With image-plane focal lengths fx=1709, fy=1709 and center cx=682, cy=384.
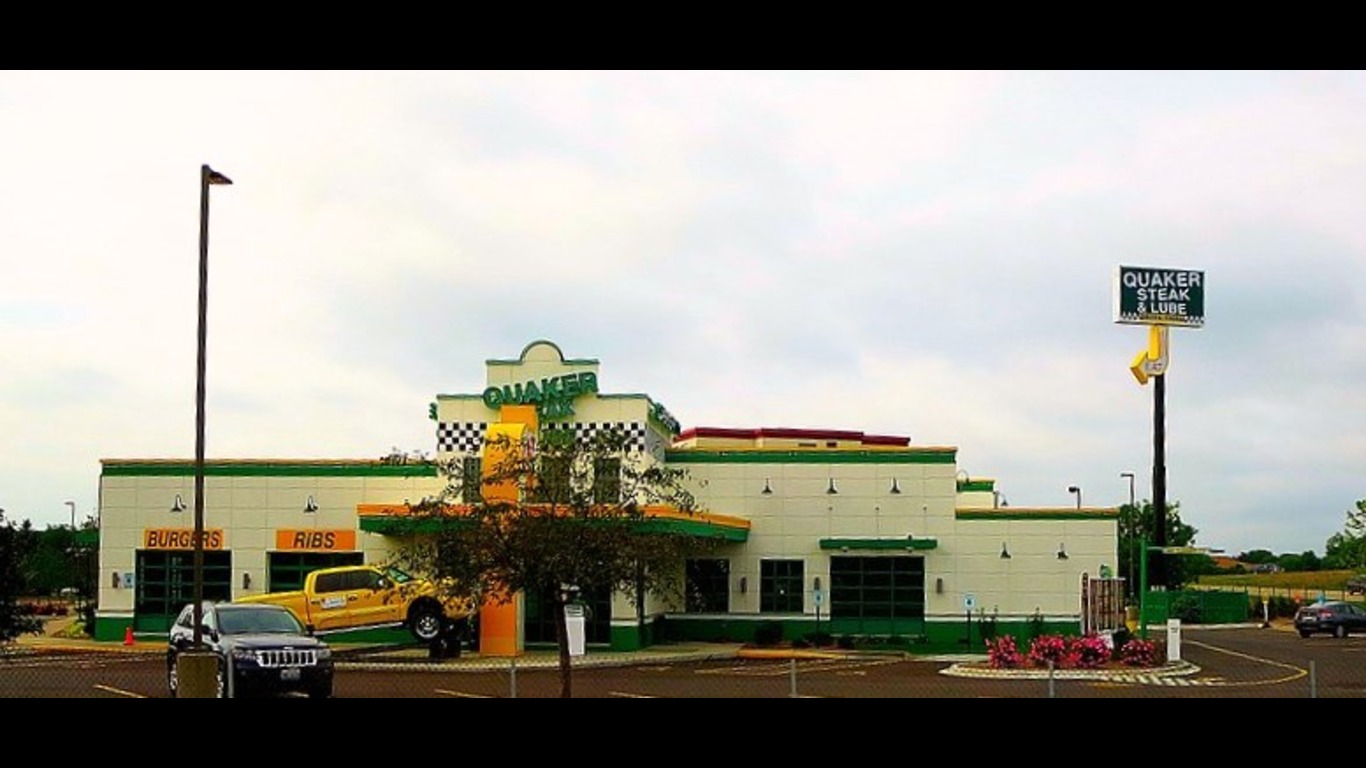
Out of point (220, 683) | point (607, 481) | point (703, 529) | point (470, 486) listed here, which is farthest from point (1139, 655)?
point (220, 683)

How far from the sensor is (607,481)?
85.1 ft

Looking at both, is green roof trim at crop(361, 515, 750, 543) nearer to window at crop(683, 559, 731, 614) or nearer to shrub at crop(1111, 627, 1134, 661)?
window at crop(683, 559, 731, 614)

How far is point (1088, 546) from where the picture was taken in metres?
42.9

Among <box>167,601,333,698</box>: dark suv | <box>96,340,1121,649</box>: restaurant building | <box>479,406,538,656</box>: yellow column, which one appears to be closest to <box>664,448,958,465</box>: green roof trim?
<box>96,340,1121,649</box>: restaurant building

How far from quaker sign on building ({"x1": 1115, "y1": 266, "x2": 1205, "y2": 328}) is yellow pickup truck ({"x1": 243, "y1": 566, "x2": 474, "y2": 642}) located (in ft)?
57.2

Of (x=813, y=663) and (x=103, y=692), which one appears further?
(x=813, y=663)

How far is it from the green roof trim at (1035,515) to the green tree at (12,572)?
87.3 feet

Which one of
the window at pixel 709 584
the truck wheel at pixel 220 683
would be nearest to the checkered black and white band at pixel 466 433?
the window at pixel 709 584

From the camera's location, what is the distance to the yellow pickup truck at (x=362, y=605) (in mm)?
35719

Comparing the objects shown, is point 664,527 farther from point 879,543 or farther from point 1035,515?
point 1035,515

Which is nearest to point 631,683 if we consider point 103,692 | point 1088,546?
point 103,692

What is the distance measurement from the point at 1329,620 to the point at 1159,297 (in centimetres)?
1981
